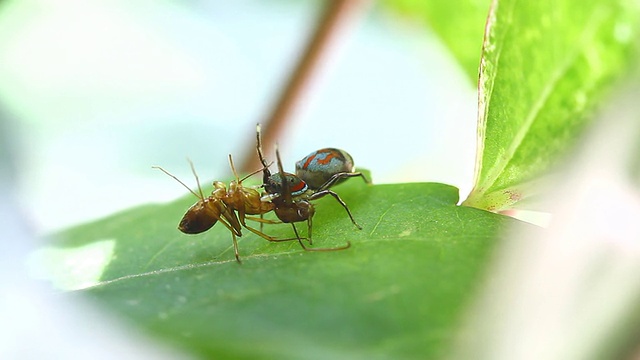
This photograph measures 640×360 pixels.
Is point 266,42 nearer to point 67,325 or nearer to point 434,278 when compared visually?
point 67,325

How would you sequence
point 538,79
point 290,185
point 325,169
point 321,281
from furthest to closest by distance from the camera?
point 325,169
point 290,185
point 538,79
point 321,281

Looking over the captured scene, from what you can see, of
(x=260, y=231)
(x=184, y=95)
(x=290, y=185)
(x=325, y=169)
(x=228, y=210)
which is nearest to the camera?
(x=260, y=231)

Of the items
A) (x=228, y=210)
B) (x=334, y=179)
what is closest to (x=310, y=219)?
(x=228, y=210)

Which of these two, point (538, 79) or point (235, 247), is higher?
point (538, 79)

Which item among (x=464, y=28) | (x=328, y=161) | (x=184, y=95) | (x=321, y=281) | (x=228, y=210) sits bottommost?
(x=184, y=95)

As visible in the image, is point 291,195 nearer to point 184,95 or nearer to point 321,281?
point 321,281

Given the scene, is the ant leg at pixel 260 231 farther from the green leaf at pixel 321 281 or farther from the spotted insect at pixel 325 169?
the spotted insect at pixel 325 169

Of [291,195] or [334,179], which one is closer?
[291,195]

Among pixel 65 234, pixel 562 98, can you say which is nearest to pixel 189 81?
pixel 65 234
